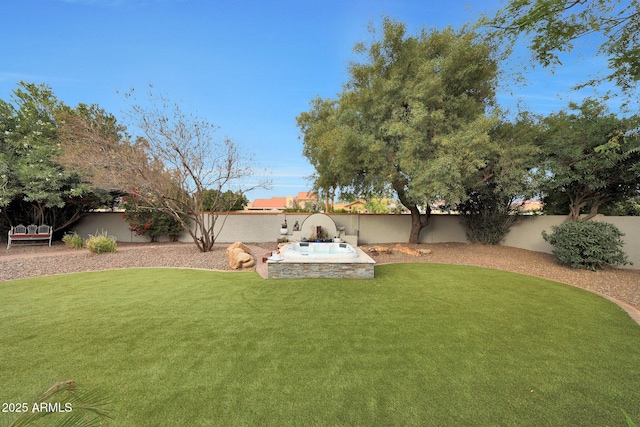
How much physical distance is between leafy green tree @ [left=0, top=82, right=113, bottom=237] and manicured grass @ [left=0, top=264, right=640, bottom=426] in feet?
19.6

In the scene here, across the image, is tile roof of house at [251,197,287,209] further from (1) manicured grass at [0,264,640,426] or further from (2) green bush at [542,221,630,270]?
(1) manicured grass at [0,264,640,426]

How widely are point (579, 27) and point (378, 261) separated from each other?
7.42 m

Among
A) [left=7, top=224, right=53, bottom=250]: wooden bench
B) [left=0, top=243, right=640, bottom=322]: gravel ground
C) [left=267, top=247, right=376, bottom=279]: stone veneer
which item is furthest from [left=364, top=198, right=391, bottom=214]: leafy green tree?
[left=7, top=224, right=53, bottom=250]: wooden bench

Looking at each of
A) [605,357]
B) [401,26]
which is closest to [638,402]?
[605,357]

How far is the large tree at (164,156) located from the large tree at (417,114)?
399 centimetres

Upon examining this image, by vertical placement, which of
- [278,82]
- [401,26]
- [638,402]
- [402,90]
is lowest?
[638,402]

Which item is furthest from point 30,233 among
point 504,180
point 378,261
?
point 504,180

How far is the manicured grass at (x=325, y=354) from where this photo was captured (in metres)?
2.65

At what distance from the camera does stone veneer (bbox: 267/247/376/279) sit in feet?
22.7

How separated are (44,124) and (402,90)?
13.8 metres

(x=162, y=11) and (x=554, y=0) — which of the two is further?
(x=162, y=11)

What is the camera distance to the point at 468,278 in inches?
289

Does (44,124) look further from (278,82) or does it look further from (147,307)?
(147,307)

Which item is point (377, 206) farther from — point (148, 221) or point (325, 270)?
point (148, 221)
